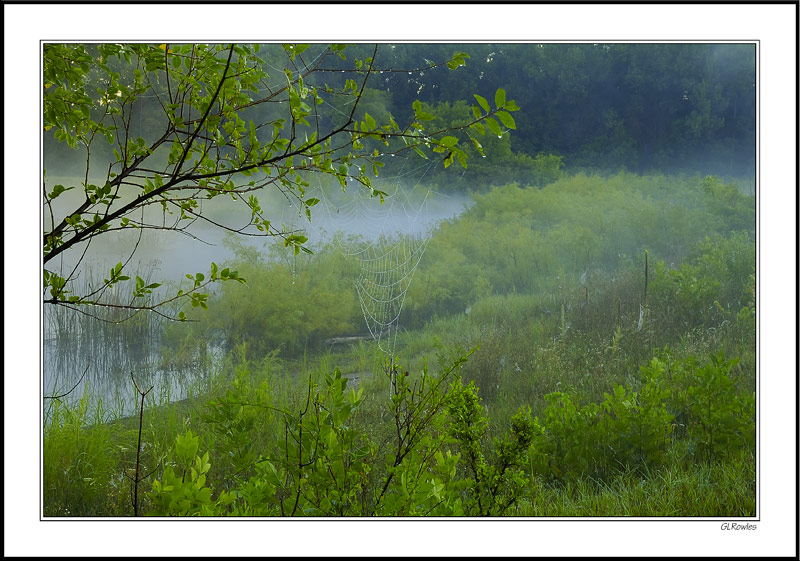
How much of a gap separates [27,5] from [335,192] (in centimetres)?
154

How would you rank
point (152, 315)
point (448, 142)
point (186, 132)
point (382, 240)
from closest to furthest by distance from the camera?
point (448, 142), point (186, 132), point (152, 315), point (382, 240)

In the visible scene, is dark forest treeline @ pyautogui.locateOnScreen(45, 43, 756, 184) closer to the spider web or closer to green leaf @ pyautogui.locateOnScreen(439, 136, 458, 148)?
the spider web

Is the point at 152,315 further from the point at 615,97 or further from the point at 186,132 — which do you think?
the point at 615,97

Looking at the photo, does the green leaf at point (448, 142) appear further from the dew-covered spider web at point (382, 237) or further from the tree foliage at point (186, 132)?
the dew-covered spider web at point (382, 237)

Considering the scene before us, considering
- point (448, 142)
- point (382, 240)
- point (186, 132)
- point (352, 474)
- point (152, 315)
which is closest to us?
point (448, 142)

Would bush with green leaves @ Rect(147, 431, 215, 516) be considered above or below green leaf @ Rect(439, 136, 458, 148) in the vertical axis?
below

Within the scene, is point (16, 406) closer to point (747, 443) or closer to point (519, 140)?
point (519, 140)

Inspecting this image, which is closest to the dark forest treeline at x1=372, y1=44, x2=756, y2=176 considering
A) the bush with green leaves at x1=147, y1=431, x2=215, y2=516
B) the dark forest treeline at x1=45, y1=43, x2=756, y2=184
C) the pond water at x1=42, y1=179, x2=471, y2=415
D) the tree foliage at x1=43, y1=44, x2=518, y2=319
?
the dark forest treeline at x1=45, y1=43, x2=756, y2=184

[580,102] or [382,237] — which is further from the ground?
[580,102]

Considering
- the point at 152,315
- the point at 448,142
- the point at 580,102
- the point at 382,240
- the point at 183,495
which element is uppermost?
the point at 580,102

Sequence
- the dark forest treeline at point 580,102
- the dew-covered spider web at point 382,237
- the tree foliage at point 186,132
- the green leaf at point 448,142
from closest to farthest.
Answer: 1. the green leaf at point 448,142
2. the tree foliage at point 186,132
3. the dark forest treeline at point 580,102
4. the dew-covered spider web at point 382,237

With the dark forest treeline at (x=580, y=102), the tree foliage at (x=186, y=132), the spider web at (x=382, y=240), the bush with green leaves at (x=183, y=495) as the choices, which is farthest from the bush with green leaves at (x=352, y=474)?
the dark forest treeline at (x=580, y=102)

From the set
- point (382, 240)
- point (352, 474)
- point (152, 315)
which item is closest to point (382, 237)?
point (382, 240)

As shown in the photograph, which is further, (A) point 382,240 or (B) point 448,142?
(A) point 382,240
